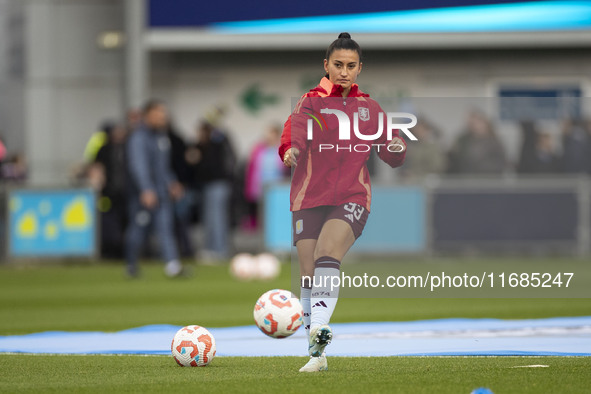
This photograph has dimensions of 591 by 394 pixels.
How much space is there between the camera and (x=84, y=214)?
68.0 ft

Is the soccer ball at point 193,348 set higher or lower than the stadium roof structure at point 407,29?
lower

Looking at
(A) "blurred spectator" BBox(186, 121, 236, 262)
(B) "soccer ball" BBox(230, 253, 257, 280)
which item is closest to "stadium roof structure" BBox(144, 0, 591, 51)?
(A) "blurred spectator" BBox(186, 121, 236, 262)

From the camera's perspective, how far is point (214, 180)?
70.7 feet

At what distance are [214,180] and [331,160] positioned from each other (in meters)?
13.7

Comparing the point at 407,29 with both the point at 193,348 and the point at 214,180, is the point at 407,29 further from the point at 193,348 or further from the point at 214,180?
the point at 193,348

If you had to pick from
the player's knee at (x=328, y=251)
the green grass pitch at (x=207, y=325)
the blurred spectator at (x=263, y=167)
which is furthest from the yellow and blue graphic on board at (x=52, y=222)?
the player's knee at (x=328, y=251)

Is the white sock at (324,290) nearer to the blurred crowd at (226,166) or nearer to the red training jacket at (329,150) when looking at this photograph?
the red training jacket at (329,150)

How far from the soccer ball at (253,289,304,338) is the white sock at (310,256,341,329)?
1096 millimetres

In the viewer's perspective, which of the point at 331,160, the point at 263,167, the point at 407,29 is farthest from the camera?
the point at 407,29

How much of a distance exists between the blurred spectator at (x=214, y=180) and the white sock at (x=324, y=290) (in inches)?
542

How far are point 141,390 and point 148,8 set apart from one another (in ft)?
59.0

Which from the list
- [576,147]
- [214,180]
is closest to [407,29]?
[576,147]

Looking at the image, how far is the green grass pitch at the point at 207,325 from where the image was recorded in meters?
7.33

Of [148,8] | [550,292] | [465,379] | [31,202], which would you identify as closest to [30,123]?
[148,8]
